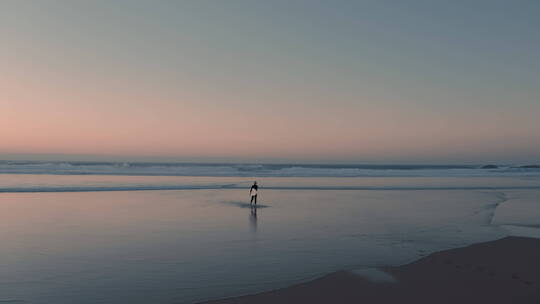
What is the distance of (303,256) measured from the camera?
8.62m

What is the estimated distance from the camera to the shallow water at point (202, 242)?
6.58 m

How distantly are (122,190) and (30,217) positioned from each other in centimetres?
1176

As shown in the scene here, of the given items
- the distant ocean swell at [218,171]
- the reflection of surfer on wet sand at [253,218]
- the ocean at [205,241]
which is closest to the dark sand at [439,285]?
the ocean at [205,241]

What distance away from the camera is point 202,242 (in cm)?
998

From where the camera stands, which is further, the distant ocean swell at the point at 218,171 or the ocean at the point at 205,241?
the distant ocean swell at the point at 218,171

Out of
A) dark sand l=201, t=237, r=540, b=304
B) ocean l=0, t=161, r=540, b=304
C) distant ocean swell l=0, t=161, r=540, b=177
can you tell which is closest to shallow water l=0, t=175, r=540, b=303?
ocean l=0, t=161, r=540, b=304

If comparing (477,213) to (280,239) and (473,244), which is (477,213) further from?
(280,239)

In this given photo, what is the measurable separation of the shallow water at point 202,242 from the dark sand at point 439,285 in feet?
1.73

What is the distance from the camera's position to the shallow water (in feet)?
21.6

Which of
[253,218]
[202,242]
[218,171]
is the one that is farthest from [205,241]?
[218,171]

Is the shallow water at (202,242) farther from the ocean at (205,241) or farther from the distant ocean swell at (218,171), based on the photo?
the distant ocean swell at (218,171)

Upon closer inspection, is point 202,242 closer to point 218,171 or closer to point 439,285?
point 439,285

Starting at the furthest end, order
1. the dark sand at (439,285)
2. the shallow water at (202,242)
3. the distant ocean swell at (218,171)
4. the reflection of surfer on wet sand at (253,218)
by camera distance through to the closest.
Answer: the distant ocean swell at (218,171) → the reflection of surfer on wet sand at (253,218) → the shallow water at (202,242) → the dark sand at (439,285)

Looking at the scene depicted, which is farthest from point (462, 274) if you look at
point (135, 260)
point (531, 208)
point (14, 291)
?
point (531, 208)
